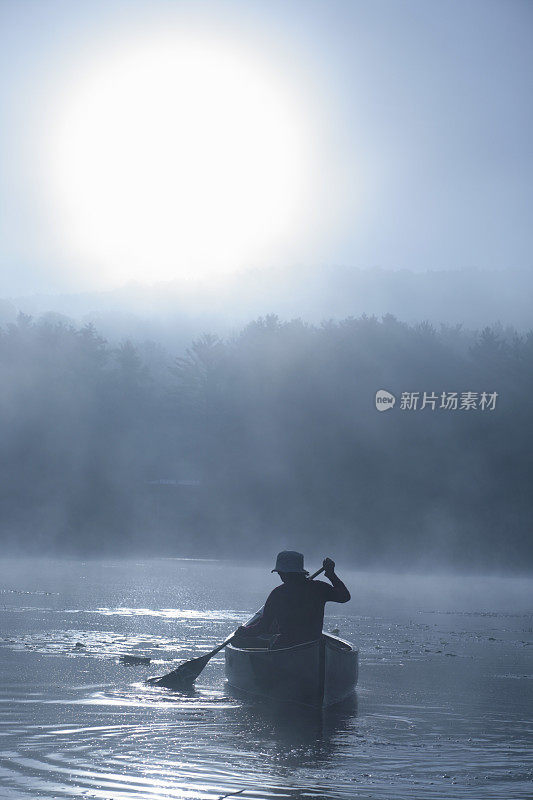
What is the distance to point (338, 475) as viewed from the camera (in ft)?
277

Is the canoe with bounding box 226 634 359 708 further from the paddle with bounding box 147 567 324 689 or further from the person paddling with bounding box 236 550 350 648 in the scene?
the paddle with bounding box 147 567 324 689

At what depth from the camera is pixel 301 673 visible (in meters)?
13.5

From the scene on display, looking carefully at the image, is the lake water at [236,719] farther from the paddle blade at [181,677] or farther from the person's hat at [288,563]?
the person's hat at [288,563]

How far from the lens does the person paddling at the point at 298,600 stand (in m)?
14.3

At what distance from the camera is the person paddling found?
46.9ft

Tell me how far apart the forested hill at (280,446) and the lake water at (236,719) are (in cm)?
5185

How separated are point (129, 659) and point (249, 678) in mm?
3222

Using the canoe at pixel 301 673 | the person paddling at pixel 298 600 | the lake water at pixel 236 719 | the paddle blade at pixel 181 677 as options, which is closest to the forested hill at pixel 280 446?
the lake water at pixel 236 719

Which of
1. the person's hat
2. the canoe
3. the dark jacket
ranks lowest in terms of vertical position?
the canoe

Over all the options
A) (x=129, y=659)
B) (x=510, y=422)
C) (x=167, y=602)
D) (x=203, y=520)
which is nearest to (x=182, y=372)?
(x=203, y=520)

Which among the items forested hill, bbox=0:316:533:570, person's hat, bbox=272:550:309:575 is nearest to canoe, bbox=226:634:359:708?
person's hat, bbox=272:550:309:575

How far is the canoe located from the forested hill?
199 feet

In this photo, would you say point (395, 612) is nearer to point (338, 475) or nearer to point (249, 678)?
point (249, 678)

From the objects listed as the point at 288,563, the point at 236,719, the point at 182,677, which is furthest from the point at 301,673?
the point at 182,677
